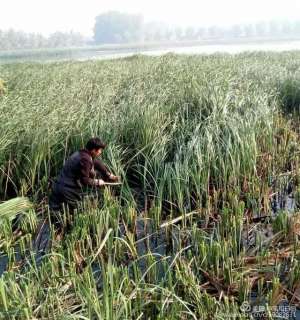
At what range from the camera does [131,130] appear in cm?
587

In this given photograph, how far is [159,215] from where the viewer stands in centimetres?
406

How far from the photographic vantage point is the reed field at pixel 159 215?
8.61 feet

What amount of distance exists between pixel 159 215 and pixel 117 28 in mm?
155313

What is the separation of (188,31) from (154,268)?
153789mm

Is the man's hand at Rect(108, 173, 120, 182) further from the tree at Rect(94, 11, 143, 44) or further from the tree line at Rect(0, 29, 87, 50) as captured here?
the tree at Rect(94, 11, 143, 44)

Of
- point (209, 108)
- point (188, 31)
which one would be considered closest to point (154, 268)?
point (209, 108)

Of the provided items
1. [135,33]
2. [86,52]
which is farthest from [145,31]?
[86,52]

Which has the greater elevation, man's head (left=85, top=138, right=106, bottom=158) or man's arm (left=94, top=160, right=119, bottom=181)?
man's head (left=85, top=138, right=106, bottom=158)

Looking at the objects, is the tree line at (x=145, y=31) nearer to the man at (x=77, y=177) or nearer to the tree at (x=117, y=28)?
the tree at (x=117, y=28)

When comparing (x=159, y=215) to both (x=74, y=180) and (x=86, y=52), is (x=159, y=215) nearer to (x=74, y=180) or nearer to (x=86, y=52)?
(x=74, y=180)

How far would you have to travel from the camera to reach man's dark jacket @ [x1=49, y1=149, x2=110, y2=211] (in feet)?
14.1

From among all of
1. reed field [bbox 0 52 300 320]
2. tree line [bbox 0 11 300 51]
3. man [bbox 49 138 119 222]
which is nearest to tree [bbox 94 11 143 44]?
tree line [bbox 0 11 300 51]

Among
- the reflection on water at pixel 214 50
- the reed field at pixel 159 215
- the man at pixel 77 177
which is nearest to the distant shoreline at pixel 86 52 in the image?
the reflection on water at pixel 214 50

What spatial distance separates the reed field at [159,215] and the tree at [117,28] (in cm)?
14351
